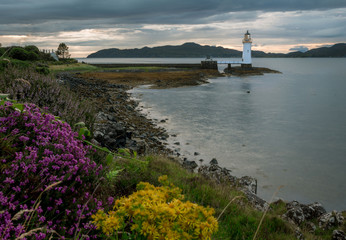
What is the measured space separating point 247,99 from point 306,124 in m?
13.4

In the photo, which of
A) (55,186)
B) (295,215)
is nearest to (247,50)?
(295,215)

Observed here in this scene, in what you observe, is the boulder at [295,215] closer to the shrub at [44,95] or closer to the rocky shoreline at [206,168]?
the rocky shoreline at [206,168]

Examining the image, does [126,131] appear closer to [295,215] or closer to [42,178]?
[295,215]

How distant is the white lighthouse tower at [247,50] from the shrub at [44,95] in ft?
305

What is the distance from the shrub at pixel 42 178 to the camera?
262 centimetres

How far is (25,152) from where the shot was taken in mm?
3041

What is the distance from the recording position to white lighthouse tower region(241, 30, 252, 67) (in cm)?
9462

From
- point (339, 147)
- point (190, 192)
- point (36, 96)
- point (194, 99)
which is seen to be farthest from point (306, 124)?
point (36, 96)

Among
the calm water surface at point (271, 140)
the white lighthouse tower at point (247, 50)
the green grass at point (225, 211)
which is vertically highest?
the white lighthouse tower at point (247, 50)

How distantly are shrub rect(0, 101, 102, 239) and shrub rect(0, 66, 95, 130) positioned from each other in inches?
84.6

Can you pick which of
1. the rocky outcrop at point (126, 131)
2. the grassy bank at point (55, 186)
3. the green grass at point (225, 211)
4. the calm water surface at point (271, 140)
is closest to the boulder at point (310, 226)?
the green grass at point (225, 211)

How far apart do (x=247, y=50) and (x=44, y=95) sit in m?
95.3

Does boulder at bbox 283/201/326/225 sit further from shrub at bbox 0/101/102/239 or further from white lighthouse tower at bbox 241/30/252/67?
white lighthouse tower at bbox 241/30/252/67

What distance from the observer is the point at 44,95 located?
6.50 m
